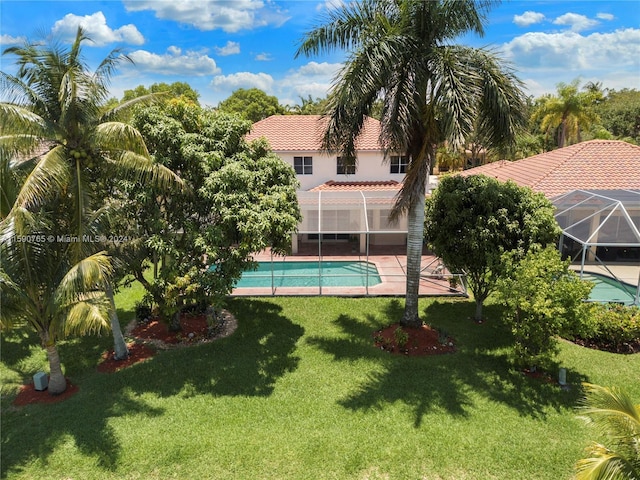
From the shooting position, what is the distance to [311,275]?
20.8 meters

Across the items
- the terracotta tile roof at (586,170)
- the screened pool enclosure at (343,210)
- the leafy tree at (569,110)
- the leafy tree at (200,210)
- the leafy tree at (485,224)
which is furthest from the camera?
the leafy tree at (569,110)

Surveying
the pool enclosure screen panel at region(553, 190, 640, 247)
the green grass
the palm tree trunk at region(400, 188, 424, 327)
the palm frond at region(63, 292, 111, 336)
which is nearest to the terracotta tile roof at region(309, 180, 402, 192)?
the pool enclosure screen panel at region(553, 190, 640, 247)

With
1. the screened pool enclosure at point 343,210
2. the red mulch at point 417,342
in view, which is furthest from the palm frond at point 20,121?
the screened pool enclosure at point 343,210

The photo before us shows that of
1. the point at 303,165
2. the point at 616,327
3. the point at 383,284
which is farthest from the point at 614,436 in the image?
the point at 303,165

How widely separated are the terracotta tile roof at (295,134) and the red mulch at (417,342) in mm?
14474

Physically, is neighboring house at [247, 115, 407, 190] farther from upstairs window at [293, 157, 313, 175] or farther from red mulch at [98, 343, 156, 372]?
red mulch at [98, 343, 156, 372]

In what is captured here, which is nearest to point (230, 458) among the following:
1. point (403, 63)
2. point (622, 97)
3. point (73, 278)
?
point (73, 278)

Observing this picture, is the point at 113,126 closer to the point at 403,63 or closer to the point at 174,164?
the point at 174,164

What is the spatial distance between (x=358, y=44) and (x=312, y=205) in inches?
436

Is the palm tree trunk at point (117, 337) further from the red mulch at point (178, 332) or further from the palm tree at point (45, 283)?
the palm tree at point (45, 283)

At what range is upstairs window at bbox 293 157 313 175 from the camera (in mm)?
27656

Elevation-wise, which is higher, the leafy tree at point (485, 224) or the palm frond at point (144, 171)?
the palm frond at point (144, 171)

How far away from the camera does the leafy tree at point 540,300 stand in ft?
36.3

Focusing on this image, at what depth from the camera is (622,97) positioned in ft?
199
